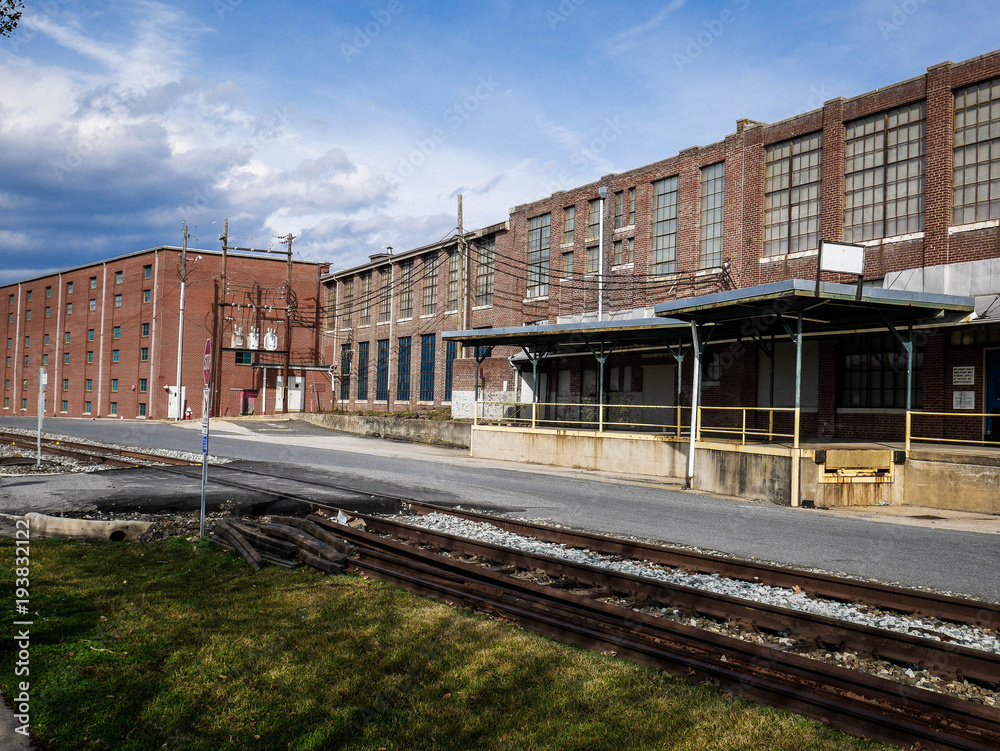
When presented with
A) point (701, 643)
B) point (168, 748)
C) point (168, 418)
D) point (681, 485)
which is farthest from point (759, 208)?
point (168, 418)

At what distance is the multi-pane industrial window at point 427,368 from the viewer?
42125 millimetres

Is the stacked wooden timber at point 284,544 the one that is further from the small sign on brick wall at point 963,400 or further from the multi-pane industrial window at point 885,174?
the multi-pane industrial window at point 885,174

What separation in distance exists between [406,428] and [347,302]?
20177 mm

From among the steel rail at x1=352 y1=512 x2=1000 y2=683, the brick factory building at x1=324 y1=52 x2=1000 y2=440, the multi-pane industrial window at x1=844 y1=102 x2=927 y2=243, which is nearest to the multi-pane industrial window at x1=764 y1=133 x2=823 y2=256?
the brick factory building at x1=324 y1=52 x2=1000 y2=440

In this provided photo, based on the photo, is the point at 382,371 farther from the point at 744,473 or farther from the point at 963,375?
the point at 963,375

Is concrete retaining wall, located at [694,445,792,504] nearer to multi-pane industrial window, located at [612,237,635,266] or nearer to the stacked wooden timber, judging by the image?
the stacked wooden timber

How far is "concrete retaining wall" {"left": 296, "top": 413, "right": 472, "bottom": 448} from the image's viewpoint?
3188 centimetres

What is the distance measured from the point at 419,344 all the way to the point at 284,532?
34257mm

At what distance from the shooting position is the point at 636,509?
1429 centimetres

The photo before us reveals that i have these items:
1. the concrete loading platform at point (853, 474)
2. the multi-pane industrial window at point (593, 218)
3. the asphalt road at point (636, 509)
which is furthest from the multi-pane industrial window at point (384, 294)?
the concrete loading platform at point (853, 474)

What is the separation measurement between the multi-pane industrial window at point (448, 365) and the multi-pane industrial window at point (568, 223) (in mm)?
9710

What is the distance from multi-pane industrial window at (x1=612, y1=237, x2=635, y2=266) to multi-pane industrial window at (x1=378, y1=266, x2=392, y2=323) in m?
19.8

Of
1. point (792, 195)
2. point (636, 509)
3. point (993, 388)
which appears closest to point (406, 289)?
point (792, 195)

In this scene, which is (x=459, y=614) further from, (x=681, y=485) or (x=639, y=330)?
(x=639, y=330)
